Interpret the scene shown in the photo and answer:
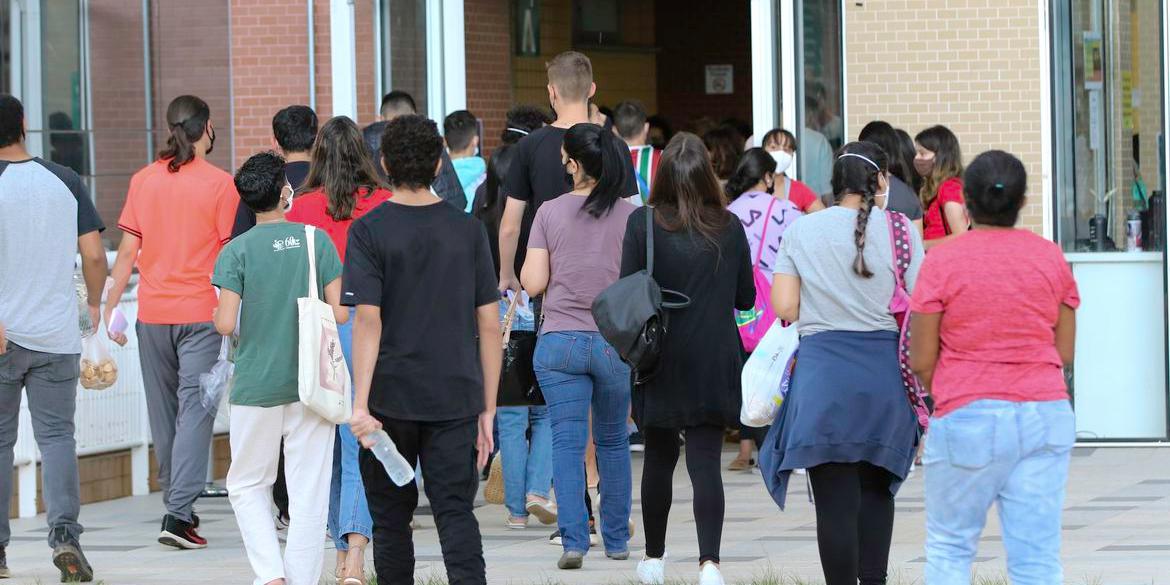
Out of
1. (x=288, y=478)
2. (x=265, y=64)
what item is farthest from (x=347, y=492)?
(x=265, y=64)

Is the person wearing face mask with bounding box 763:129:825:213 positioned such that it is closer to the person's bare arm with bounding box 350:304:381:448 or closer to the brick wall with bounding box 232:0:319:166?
the brick wall with bounding box 232:0:319:166

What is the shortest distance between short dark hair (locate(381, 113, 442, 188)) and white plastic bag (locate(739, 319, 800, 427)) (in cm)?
127

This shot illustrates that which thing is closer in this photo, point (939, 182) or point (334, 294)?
point (334, 294)

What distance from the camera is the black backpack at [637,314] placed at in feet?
21.2

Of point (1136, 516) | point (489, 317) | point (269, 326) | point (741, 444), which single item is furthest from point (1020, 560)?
point (741, 444)

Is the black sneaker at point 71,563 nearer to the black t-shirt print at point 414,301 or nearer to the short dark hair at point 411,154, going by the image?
the black t-shirt print at point 414,301

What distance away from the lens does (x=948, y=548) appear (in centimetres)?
511

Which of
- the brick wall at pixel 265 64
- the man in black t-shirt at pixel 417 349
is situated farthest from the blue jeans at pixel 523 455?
the brick wall at pixel 265 64

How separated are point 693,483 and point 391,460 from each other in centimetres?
152


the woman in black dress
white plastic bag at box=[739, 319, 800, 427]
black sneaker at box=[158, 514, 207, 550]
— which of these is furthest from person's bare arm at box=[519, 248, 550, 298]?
black sneaker at box=[158, 514, 207, 550]

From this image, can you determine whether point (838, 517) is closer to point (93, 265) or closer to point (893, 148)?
point (93, 265)

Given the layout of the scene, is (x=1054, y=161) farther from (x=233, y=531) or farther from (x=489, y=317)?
(x=489, y=317)

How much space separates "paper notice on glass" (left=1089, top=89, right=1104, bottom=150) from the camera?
1087cm

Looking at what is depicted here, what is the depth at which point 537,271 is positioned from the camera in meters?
7.17
